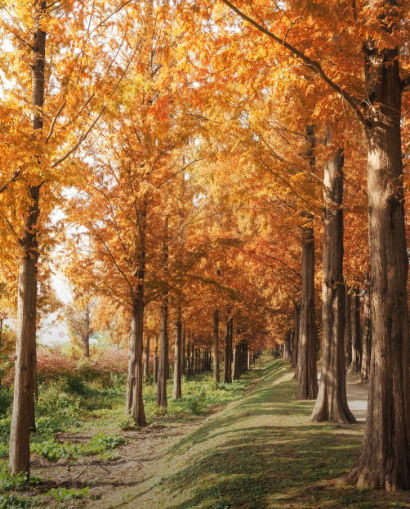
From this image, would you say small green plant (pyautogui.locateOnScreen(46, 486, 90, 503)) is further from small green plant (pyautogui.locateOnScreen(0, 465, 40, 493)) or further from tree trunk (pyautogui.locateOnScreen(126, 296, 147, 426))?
tree trunk (pyautogui.locateOnScreen(126, 296, 147, 426))

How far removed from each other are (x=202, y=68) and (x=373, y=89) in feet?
7.90

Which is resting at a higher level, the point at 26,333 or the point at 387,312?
the point at 387,312

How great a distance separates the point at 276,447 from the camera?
6793 millimetres

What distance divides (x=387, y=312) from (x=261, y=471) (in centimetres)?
280

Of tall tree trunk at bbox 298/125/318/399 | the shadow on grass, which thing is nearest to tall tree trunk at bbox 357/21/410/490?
the shadow on grass

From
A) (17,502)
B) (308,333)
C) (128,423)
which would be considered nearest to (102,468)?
(17,502)

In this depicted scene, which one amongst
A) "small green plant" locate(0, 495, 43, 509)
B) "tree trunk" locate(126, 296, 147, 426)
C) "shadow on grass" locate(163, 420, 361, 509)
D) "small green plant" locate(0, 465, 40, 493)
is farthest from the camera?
"tree trunk" locate(126, 296, 147, 426)

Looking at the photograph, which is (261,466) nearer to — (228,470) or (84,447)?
(228,470)

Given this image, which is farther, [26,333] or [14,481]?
[26,333]

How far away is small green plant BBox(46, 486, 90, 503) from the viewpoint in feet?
21.3

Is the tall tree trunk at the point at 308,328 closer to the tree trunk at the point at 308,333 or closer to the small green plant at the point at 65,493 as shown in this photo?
the tree trunk at the point at 308,333

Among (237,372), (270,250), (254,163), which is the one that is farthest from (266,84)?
(237,372)

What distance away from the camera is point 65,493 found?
6.64 meters

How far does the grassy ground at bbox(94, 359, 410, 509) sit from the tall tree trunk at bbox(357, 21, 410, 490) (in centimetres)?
35
